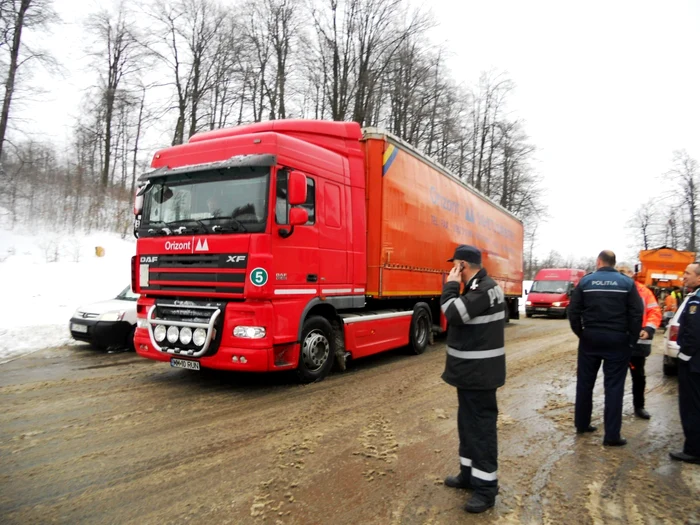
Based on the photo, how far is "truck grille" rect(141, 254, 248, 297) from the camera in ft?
17.8

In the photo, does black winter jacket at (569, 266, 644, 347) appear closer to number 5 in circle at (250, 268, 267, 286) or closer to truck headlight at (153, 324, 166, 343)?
number 5 in circle at (250, 268, 267, 286)

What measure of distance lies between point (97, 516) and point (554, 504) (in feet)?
10.3

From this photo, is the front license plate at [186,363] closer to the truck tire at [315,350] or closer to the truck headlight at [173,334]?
the truck headlight at [173,334]

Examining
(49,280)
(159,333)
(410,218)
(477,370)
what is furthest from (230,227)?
(49,280)

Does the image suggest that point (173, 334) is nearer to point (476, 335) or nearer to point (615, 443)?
point (476, 335)

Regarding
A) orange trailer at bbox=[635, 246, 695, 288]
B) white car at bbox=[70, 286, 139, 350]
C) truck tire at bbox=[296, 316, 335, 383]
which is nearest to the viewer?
truck tire at bbox=[296, 316, 335, 383]

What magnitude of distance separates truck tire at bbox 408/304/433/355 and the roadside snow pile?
7247mm

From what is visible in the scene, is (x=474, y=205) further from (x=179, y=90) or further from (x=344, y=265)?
(x=179, y=90)

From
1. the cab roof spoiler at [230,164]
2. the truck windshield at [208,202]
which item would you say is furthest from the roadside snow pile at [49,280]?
the cab roof spoiler at [230,164]

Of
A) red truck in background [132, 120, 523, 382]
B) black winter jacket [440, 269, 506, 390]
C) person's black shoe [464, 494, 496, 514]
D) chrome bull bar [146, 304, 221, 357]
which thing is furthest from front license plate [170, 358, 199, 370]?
person's black shoe [464, 494, 496, 514]

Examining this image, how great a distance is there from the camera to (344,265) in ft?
22.5

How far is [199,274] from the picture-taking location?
568 cm

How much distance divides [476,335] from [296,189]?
3120 millimetres

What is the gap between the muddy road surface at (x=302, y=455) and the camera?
3.07m
